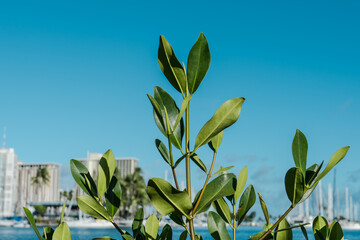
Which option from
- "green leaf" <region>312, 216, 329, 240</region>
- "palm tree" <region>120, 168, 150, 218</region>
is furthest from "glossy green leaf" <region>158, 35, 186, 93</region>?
"palm tree" <region>120, 168, 150, 218</region>

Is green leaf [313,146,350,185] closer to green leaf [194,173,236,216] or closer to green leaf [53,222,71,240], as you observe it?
green leaf [194,173,236,216]

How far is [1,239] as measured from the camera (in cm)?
4522

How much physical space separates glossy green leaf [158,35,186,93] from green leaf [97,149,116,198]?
0.31 metres

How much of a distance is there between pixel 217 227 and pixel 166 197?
0.61 meters

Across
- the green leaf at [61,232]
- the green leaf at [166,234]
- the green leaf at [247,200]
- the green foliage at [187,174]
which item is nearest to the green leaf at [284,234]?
the green foliage at [187,174]

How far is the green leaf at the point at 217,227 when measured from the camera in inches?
75.6

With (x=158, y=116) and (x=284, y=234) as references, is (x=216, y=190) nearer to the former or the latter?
(x=158, y=116)

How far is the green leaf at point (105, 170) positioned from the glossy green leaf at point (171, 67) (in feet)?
1.02

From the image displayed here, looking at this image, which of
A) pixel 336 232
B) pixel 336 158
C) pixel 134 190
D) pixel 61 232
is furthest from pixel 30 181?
pixel 336 158

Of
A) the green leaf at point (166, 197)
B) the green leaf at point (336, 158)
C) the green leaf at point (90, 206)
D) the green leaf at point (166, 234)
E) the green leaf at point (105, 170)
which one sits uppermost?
the green leaf at point (336, 158)

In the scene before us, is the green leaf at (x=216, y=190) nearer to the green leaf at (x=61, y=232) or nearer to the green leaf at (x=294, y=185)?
the green leaf at (x=294, y=185)

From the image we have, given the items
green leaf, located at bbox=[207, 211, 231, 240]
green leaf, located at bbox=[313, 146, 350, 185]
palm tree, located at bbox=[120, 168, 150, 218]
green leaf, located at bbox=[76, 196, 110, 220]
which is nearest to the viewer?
green leaf, located at bbox=[313, 146, 350, 185]

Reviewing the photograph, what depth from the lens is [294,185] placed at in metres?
1.53

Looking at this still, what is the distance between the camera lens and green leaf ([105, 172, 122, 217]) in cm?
169
